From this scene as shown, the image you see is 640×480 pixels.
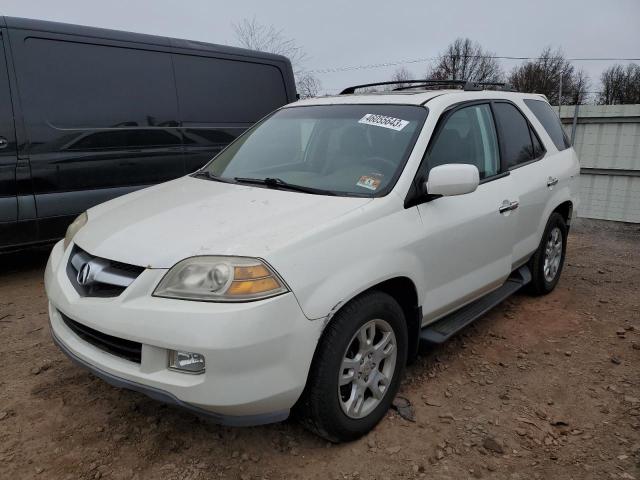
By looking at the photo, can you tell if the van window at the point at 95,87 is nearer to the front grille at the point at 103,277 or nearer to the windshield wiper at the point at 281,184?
the windshield wiper at the point at 281,184

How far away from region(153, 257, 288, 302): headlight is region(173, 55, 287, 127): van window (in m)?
3.82

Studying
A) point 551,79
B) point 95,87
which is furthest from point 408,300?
point 551,79

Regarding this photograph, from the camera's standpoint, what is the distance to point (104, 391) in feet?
9.42

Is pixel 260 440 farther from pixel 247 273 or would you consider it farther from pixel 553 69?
pixel 553 69

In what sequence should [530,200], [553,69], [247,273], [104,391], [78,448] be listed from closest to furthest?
[247,273] → [78,448] → [104,391] → [530,200] → [553,69]

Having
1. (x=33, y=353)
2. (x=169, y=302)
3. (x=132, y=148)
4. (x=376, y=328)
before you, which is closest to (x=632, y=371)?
(x=376, y=328)

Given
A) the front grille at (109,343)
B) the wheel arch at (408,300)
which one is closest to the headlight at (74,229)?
the front grille at (109,343)

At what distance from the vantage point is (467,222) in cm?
299

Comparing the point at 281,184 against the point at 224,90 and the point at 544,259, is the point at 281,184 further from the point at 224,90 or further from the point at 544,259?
the point at 224,90

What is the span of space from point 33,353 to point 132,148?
7.99 feet

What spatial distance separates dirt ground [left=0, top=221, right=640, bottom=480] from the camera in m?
2.33

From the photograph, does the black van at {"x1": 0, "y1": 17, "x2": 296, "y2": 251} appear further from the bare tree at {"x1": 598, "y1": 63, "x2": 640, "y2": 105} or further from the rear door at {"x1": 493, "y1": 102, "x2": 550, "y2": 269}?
the bare tree at {"x1": 598, "y1": 63, "x2": 640, "y2": 105}

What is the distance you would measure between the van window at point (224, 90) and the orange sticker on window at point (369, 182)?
3.38 m

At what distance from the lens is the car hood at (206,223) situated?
2129 millimetres
